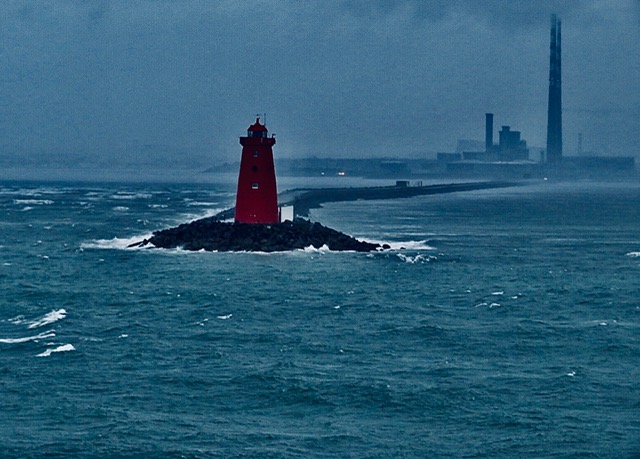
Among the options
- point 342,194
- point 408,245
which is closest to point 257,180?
point 408,245

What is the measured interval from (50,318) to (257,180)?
22997 millimetres

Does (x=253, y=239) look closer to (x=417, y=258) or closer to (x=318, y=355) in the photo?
(x=417, y=258)

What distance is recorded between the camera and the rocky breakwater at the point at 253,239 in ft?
172

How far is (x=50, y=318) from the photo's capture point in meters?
32.1

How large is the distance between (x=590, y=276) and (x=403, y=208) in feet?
217

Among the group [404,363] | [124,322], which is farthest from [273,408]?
[124,322]

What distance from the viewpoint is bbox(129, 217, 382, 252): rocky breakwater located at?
2058 inches

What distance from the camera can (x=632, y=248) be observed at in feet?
194

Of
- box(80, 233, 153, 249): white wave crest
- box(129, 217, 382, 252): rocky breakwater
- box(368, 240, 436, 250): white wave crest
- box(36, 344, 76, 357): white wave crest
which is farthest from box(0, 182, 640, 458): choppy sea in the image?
box(80, 233, 153, 249): white wave crest

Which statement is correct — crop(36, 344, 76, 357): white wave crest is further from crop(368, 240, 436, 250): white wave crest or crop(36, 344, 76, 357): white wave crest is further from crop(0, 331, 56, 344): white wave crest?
crop(368, 240, 436, 250): white wave crest

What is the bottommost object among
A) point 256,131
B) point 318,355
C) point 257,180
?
point 318,355

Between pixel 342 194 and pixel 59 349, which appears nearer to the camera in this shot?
pixel 59 349

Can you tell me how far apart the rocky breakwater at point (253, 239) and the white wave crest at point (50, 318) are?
62.4 feet

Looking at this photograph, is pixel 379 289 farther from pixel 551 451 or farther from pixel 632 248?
pixel 632 248
